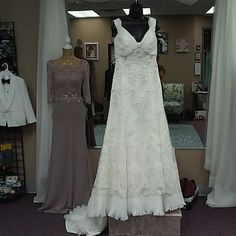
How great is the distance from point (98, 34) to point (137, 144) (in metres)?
1.43

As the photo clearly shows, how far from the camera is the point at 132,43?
2.60 meters

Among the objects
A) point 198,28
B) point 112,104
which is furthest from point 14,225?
point 198,28

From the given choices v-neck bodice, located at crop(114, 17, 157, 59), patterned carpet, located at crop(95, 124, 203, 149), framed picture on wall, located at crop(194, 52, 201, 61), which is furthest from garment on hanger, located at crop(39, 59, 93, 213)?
framed picture on wall, located at crop(194, 52, 201, 61)

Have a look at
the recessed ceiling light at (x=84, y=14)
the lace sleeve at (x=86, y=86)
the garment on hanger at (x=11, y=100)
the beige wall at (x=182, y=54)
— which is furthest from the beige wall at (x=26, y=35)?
the beige wall at (x=182, y=54)

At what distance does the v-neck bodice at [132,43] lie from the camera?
2605 millimetres

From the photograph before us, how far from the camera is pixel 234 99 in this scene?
10.7 ft

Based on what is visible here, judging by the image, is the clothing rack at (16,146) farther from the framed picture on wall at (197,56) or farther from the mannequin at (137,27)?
the framed picture on wall at (197,56)

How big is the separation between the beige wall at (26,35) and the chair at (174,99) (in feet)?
4.54

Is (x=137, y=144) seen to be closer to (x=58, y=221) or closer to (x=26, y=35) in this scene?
(x=58, y=221)

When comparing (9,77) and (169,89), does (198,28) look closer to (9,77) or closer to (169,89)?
(169,89)

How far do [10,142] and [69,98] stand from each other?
3.30 feet

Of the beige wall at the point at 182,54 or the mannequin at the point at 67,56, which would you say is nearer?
the mannequin at the point at 67,56

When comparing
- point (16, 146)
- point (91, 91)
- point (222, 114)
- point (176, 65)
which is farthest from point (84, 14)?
point (222, 114)
